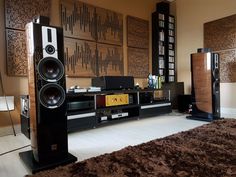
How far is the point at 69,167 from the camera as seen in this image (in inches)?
51.8

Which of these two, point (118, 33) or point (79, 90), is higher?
point (118, 33)

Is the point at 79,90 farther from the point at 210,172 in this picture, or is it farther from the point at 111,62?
the point at 210,172

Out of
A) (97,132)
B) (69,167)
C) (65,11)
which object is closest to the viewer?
(69,167)

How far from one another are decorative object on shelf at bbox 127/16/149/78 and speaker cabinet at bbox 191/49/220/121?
3.50 ft

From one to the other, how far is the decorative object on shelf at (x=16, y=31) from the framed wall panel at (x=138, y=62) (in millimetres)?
1852

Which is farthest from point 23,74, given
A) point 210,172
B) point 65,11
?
point 210,172

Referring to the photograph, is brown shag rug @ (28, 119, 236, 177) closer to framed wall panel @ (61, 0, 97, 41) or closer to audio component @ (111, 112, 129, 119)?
audio component @ (111, 112, 129, 119)

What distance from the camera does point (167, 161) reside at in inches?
53.2

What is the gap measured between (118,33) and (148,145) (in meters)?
2.36

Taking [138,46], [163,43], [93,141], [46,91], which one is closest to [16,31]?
[46,91]

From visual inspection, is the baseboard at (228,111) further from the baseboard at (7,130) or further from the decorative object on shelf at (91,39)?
the baseboard at (7,130)

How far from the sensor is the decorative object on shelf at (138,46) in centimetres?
367

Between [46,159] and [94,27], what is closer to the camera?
[46,159]

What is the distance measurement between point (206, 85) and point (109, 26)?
1.92 metres
